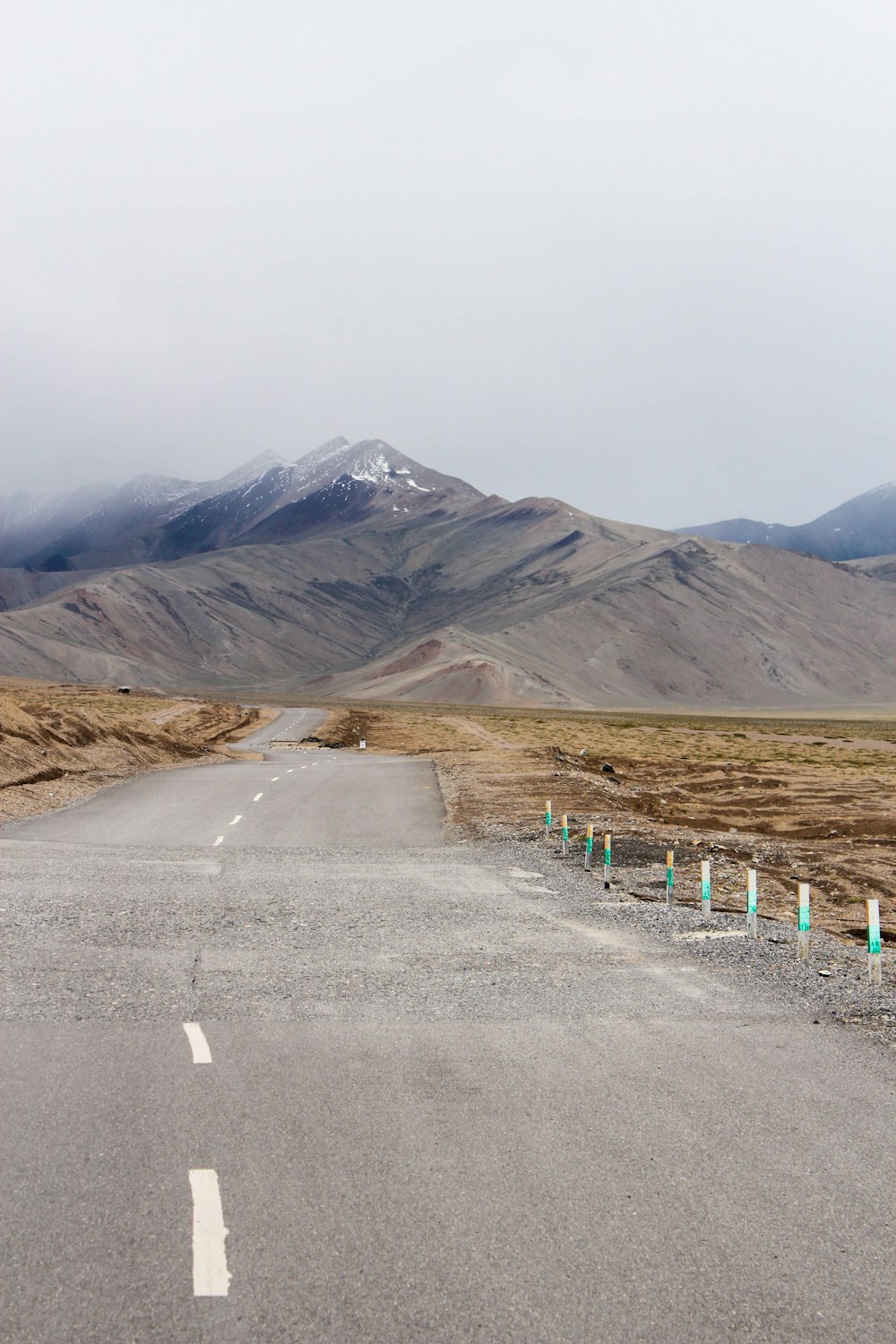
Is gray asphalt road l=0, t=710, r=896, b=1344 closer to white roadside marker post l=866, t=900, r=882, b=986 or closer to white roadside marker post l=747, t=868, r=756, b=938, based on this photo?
white roadside marker post l=866, t=900, r=882, b=986

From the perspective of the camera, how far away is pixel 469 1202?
560cm

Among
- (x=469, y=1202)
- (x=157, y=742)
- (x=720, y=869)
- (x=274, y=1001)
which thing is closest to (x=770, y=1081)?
(x=469, y=1202)

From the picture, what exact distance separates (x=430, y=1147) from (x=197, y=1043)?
101 inches

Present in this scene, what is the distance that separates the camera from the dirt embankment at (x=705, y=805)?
18.2 meters

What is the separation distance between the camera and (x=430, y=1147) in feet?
20.7

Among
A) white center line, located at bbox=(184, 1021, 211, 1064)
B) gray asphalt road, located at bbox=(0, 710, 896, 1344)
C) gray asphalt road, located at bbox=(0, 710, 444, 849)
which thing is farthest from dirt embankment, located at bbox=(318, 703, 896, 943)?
white center line, located at bbox=(184, 1021, 211, 1064)

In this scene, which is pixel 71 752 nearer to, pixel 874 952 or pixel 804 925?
pixel 804 925

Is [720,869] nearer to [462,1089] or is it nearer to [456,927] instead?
[456,927]

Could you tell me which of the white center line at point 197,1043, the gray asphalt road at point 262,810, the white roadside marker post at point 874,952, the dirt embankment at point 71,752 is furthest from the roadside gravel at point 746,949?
the dirt embankment at point 71,752

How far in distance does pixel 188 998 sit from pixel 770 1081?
488cm

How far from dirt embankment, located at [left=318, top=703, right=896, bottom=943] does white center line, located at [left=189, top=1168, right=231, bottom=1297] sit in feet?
33.8

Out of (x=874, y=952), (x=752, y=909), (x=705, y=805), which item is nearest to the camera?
(x=874, y=952)

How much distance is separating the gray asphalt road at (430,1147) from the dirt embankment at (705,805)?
250 inches

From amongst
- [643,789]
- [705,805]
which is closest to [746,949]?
[705,805]
